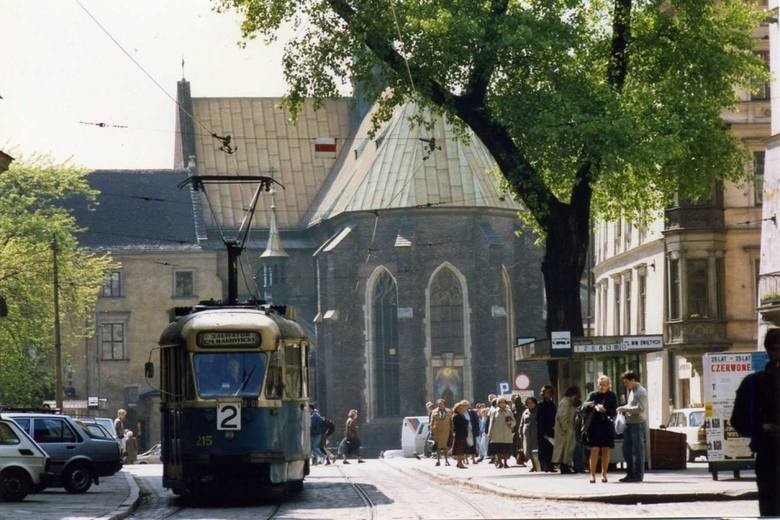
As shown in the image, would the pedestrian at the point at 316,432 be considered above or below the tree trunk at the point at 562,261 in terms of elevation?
below

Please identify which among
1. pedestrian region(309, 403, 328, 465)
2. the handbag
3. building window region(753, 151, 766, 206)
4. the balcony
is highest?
building window region(753, 151, 766, 206)

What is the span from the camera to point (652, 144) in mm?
30875

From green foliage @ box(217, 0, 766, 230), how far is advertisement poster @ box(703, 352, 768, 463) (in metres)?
6.05

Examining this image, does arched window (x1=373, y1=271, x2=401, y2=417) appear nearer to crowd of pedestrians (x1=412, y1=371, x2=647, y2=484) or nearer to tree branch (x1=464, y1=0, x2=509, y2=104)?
crowd of pedestrians (x1=412, y1=371, x2=647, y2=484)

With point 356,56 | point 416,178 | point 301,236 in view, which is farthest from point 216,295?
point 356,56

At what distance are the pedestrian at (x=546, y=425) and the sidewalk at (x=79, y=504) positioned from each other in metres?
6.98

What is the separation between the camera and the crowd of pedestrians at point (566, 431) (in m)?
25.4

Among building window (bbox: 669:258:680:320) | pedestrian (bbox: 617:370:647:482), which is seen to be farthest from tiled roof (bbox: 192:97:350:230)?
pedestrian (bbox: 617:370:647:482)

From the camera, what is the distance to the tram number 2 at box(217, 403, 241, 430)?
23.7 meters

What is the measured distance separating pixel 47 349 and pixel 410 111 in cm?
2685

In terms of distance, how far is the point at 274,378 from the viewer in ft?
79.5

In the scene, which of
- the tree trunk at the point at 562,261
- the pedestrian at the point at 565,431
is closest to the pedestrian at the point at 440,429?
the tree trunk at the point at 562,261

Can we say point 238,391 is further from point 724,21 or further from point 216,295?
→ point 216,295

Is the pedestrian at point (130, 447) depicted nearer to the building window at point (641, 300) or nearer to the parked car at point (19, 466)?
the building window at point (641, 300)
